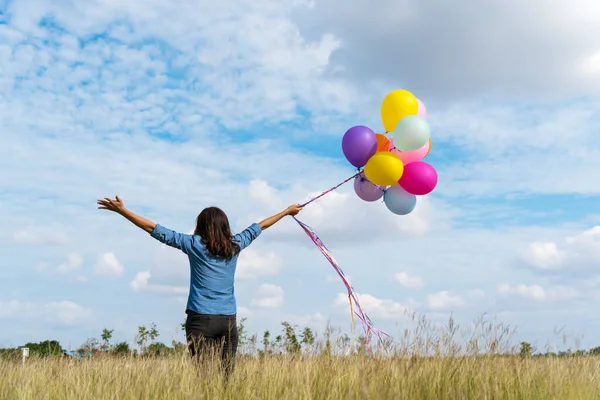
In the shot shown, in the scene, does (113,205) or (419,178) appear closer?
(113,205)

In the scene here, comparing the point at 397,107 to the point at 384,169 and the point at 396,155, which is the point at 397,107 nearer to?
the point at 396,155

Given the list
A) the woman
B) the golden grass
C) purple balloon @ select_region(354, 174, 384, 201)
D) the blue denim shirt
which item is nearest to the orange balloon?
purple balloon @ select_region(354, 174, 384, 201)

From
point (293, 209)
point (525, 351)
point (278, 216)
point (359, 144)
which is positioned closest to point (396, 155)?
point (359, 144)

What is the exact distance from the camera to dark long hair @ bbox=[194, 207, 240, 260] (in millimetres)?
5609

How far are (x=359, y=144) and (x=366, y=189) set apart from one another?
71cm

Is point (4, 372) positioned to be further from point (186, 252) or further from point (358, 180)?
point (358, 180)

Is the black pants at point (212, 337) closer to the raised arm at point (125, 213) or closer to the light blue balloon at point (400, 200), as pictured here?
the raised arm at point (125, 213)

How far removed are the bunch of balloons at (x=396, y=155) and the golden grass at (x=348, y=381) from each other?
2.53 meters

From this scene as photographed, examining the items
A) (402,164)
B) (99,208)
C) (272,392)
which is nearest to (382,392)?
(272,392)

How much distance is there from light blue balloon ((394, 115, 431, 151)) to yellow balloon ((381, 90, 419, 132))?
0.90 ft

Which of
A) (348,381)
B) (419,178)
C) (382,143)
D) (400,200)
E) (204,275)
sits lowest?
(348,381)

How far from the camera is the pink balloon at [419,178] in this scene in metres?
7.56

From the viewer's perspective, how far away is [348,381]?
5.14 m

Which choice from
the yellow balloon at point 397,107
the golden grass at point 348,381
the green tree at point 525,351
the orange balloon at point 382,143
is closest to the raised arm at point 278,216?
the golden grass at point 348,381
